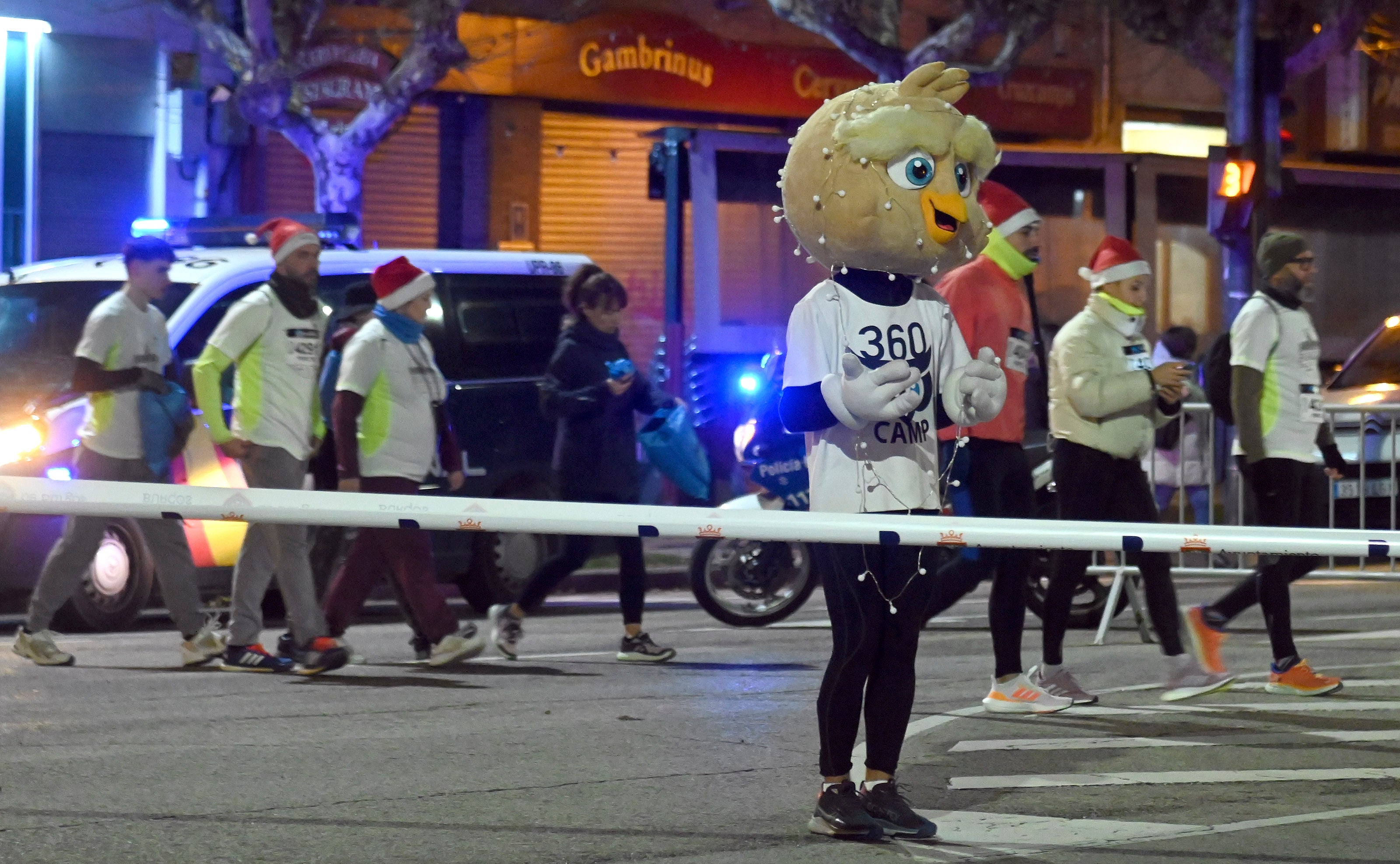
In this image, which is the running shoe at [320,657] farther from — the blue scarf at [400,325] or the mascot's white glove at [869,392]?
the mascot's white glove at [869,392]

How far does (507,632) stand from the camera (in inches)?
370

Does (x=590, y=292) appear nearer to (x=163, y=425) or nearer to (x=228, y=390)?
(x=163, y=425)

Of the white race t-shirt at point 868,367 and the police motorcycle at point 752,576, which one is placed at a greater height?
the white race t-shirt at point 868,367

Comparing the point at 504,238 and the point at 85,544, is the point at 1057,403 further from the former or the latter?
the point at 504,238

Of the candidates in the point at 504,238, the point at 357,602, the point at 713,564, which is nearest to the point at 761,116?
the point at 504,238

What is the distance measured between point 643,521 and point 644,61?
64.6ft

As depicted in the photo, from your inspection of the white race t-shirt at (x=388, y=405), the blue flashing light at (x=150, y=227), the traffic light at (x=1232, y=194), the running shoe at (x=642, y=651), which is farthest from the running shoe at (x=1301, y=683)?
the traffic light at (x=1232, y=194)

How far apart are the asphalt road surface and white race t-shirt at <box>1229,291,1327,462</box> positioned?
98cm

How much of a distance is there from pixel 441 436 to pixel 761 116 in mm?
16446

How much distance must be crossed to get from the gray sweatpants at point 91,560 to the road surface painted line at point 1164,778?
423 centimetres

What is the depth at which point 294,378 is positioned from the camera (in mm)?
8812

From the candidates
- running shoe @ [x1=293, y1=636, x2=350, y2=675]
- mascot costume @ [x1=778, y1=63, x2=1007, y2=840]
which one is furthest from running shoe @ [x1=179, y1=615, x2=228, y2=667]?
mascot costume @ [x1=778, y1=63, x2=1007, y2=840]

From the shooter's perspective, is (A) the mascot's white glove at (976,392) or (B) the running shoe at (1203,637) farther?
(B) the running shoe at (1203,637)

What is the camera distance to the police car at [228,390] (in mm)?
10695
